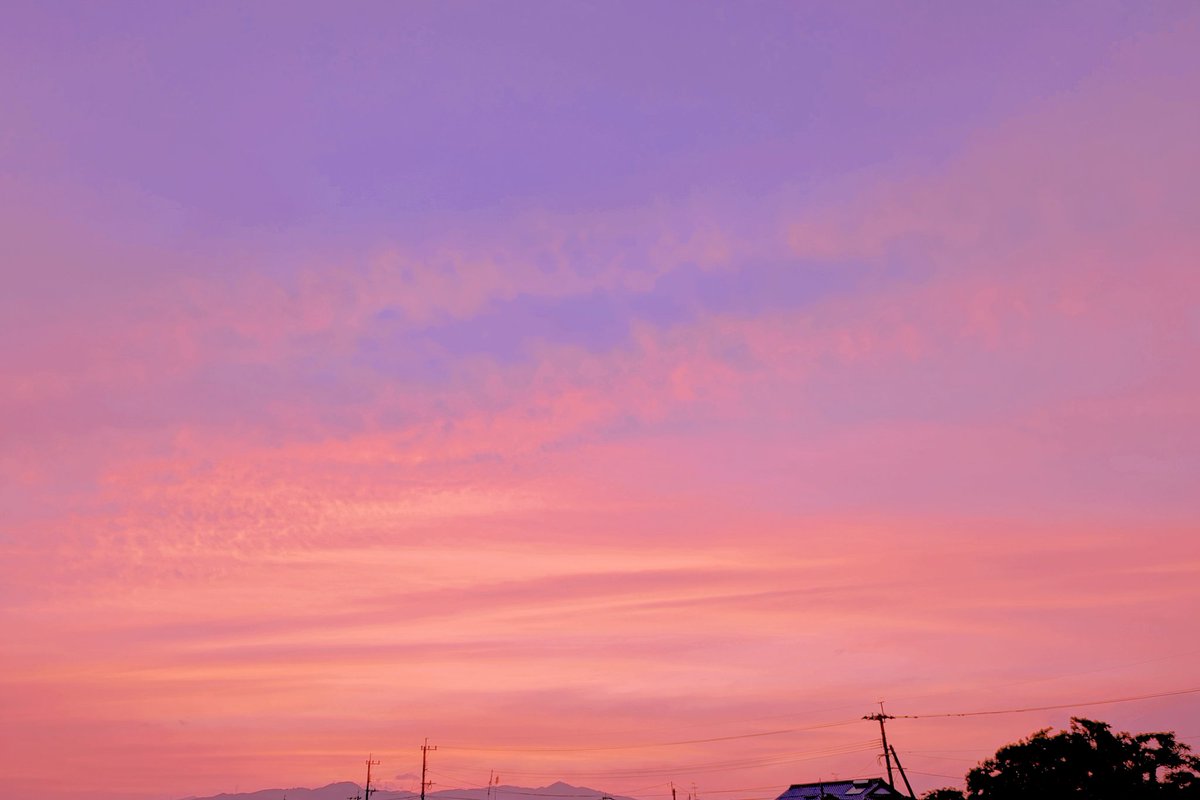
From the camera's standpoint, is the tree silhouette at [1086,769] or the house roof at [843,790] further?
the house roof at [843,790]

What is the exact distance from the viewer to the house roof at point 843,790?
4685 inches

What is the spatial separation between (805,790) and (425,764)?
74.9m

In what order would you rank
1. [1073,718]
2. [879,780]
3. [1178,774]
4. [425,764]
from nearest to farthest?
[1178,774]
[1073,718]
[879,780]
[425,764]

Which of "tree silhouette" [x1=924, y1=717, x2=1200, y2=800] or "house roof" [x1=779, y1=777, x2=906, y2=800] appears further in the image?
"house roof" [x1=779, y1=777, x2=906, y2=800]

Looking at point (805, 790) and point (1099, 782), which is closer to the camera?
point (1099, 782)

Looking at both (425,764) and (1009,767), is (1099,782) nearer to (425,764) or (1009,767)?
(1009,767)

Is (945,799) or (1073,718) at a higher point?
(1073,718)

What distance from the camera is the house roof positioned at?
11900 cm

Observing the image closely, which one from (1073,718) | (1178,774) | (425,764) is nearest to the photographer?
(1178,774)

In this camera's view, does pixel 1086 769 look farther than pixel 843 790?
No

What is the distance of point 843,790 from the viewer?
123 metres

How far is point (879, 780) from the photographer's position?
12206 cm

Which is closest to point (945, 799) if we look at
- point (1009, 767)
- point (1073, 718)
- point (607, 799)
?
point (1009, 767)

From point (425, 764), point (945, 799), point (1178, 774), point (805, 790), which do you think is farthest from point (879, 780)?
point (425, 764)
